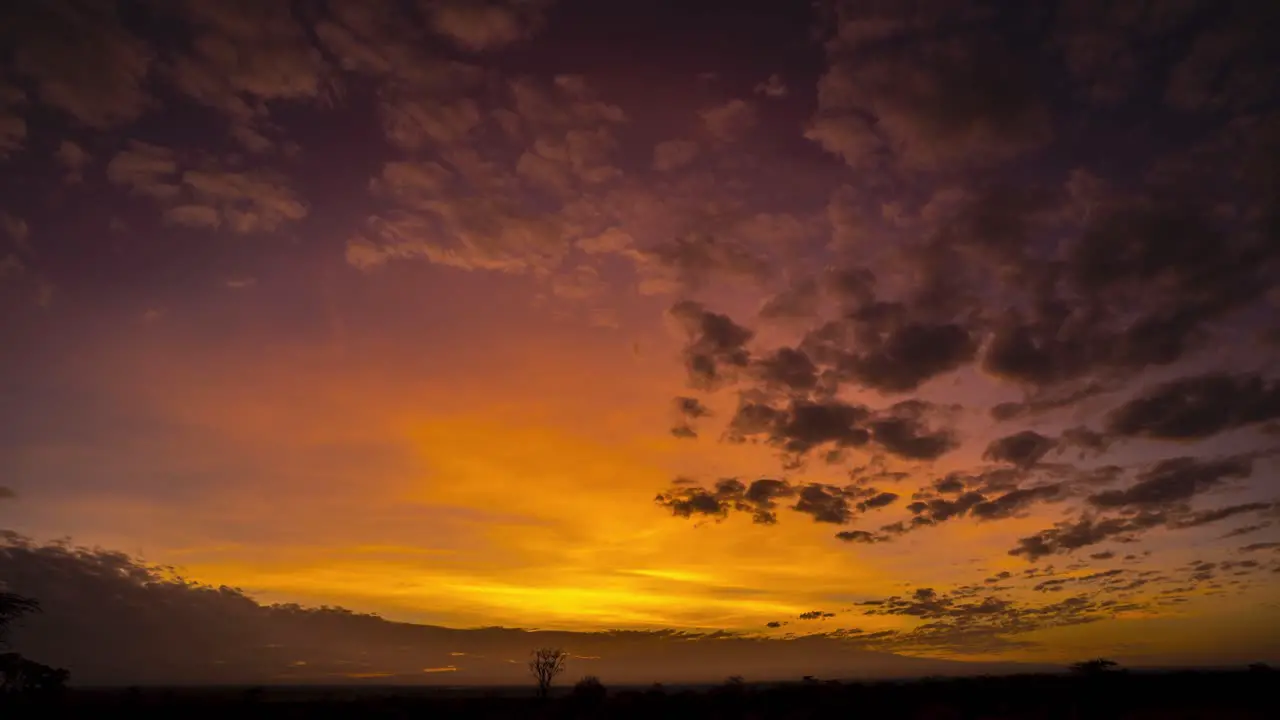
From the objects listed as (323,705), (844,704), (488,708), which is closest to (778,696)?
(844,704)

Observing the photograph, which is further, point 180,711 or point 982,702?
point 180,711

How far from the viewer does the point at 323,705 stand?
54.2 m

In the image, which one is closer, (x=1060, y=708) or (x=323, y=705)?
(x=1060, y=708)

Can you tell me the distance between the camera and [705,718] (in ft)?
133

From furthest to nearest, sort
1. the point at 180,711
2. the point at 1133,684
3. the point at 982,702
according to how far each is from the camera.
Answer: the point at 180,711
the point at 1133,684
the point at 982,702

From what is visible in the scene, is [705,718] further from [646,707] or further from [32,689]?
[32,689]

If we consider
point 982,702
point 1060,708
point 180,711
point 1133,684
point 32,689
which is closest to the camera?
point 1060,708

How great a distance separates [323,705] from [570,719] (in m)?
23.6

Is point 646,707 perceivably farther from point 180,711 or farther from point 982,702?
point 180,711

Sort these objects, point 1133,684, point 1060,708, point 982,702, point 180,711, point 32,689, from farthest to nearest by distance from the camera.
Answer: point 180,711 < point 1133,684 < point 32,689 < point 982,702 < point 1060,708

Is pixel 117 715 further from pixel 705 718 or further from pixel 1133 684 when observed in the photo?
pixel 1133 684

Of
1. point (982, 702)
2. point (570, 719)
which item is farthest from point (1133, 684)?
point (570, 719)

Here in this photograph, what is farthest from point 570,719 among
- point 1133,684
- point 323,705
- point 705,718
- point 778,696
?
point 1133,684

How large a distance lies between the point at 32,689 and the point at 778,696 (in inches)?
1824
